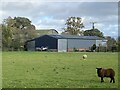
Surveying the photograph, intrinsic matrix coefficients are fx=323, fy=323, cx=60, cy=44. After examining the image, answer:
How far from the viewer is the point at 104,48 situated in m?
101

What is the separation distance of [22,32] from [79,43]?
19699 mm

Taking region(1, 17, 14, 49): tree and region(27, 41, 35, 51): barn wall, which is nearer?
region(1, 17, 14, 49): tree

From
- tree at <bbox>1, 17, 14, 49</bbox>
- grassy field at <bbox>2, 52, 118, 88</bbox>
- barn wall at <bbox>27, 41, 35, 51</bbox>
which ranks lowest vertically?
grassy field at <bbox>2, 52, 118, 88</bbox>

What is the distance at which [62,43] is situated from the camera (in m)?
106

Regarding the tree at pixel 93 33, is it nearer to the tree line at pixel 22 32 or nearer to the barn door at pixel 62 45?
the tree line at pixel 22 32

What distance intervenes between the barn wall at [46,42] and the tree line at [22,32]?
14.2ft

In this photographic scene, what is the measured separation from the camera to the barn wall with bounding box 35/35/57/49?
104750 mm

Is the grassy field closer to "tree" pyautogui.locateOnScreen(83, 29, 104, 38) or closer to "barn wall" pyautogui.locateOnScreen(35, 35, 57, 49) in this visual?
"barn wall" pyautogui.locateOnScreen(35, 35, 57, 49)

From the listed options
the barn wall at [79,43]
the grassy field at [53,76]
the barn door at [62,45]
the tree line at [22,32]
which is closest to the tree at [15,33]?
the tree line at [22,32]

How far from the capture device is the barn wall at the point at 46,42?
344ft

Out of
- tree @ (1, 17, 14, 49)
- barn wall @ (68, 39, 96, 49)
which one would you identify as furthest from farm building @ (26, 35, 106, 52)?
tree @ (1, 17, 14, 49)

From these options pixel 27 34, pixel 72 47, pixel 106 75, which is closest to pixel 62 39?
pixel 72 47

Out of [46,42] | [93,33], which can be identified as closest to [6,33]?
[46,42]

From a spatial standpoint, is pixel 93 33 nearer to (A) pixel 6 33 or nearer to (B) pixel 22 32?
(B) pixel 22 32
